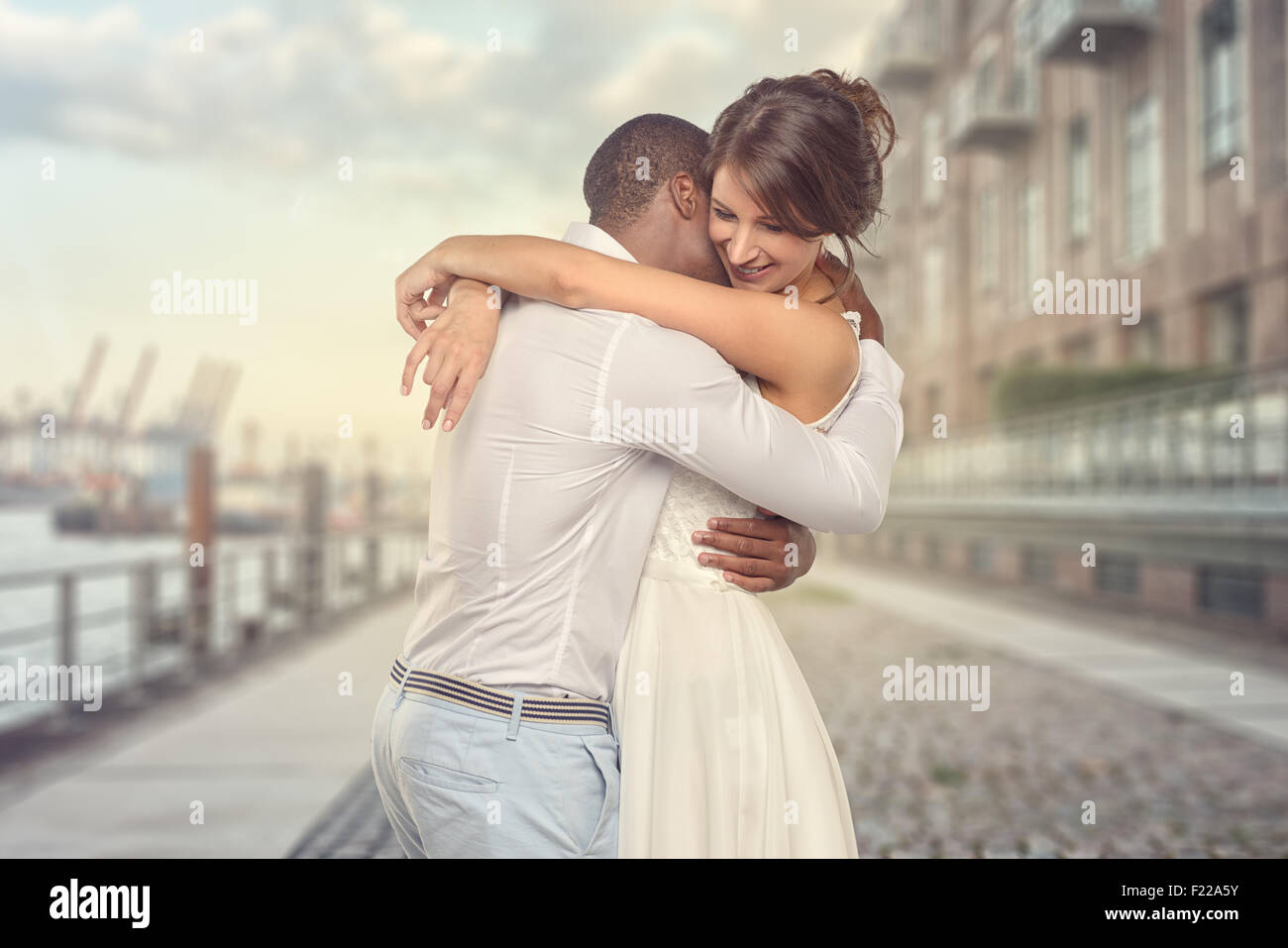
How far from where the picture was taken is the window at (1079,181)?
19.0 metres

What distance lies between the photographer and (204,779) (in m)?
5.46

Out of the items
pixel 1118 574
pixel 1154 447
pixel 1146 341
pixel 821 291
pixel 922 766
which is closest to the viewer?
pixel 821 291

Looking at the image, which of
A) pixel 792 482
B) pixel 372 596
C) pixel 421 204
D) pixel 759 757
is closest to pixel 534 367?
pixel 792 482

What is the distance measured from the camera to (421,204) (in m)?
2.56

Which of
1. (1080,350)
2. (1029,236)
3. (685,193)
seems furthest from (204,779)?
(1029,236)

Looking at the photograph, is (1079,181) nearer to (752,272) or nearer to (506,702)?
(752,272)

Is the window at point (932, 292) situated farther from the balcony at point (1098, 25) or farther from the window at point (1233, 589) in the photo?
the window at point (1233, 589)

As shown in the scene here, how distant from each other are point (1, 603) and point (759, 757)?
11.1 m

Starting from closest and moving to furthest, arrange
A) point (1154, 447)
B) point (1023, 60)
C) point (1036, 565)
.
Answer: point (1154, 447)
point (1036, 565)
point (1023, 60)

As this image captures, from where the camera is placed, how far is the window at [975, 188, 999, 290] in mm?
23625

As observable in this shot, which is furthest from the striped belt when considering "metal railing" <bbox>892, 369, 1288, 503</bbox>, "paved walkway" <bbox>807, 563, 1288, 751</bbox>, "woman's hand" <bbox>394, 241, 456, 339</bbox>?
"metal railing" <bbox>892, 369, 1288, 503</bbox>

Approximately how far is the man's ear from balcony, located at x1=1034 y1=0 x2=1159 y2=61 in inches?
665

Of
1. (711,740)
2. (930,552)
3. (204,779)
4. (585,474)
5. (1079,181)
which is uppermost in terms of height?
(1079,181)

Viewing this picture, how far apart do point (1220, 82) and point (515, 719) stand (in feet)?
51.9
